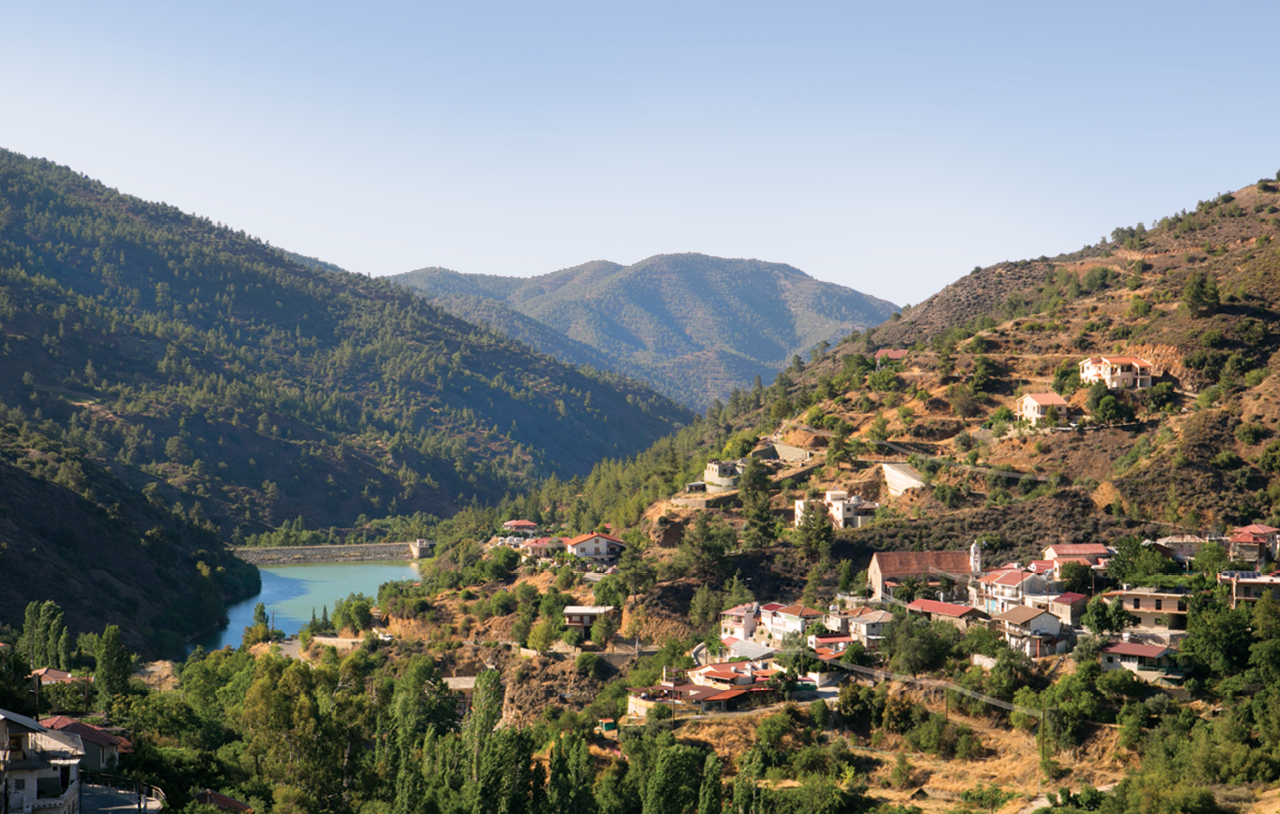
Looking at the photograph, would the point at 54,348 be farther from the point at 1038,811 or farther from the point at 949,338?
the point at 1038,811

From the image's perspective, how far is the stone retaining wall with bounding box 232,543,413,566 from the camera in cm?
11625

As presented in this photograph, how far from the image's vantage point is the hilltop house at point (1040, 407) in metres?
64.5

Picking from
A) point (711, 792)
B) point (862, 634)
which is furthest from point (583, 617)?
point (711, 792)

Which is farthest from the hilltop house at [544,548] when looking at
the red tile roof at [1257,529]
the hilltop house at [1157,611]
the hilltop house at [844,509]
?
the red tile roof at [1257,529]

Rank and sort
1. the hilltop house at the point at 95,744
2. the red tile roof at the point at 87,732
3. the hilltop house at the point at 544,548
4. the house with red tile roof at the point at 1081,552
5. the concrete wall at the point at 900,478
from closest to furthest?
the hilltop house at the point at 95,744 < the red tile roof at the point at 87,732 < the house with red tile roof at the point at 1081,552 < the concrete wall at the point at 900,478 < the hilltop house at the point at 544,548

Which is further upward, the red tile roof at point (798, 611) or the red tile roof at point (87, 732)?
the red tile roof at point (798, 611)

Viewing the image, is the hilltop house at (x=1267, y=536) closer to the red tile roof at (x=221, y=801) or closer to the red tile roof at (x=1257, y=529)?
the red tile roof at (x=1257, y=529)

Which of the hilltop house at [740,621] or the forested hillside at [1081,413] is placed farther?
the forested hillside at [1081,413]

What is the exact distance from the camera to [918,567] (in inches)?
2083

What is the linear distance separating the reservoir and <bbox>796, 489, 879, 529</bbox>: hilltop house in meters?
35.3

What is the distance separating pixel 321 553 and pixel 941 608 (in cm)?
8365

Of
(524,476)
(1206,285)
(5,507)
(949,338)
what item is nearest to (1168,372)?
(1206,285)

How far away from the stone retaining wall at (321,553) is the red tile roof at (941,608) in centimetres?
7614

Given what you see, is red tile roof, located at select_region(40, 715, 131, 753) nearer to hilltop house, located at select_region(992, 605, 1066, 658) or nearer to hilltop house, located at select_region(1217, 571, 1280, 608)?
hilltop house, located at select_region(992, 605, 1066, 658)
